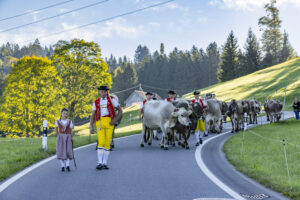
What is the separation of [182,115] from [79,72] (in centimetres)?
2480

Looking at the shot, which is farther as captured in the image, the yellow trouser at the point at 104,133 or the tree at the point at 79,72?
the tree at the point at 79,72

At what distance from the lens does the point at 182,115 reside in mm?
11844

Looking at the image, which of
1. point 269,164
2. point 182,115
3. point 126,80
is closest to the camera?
point 269,164

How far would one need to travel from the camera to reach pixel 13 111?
34281mm

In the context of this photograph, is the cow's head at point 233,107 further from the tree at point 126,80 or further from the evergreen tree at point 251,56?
the tree at point 126,80

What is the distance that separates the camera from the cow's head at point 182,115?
38.7ft

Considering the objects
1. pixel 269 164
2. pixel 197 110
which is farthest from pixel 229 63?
pixel 269 164

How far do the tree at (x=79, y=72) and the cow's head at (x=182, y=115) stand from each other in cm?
2347

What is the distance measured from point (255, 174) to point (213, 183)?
53.6 inches

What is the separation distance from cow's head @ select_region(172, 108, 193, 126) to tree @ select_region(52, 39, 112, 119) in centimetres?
2347

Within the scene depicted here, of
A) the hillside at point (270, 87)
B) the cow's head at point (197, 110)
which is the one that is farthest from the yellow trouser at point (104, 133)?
the hillside at point (270, 87)

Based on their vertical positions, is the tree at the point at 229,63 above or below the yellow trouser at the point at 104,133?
above

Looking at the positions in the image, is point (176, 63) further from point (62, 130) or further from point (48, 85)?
point (62, 130)

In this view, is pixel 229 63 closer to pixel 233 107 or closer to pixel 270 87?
pixel 270 87
